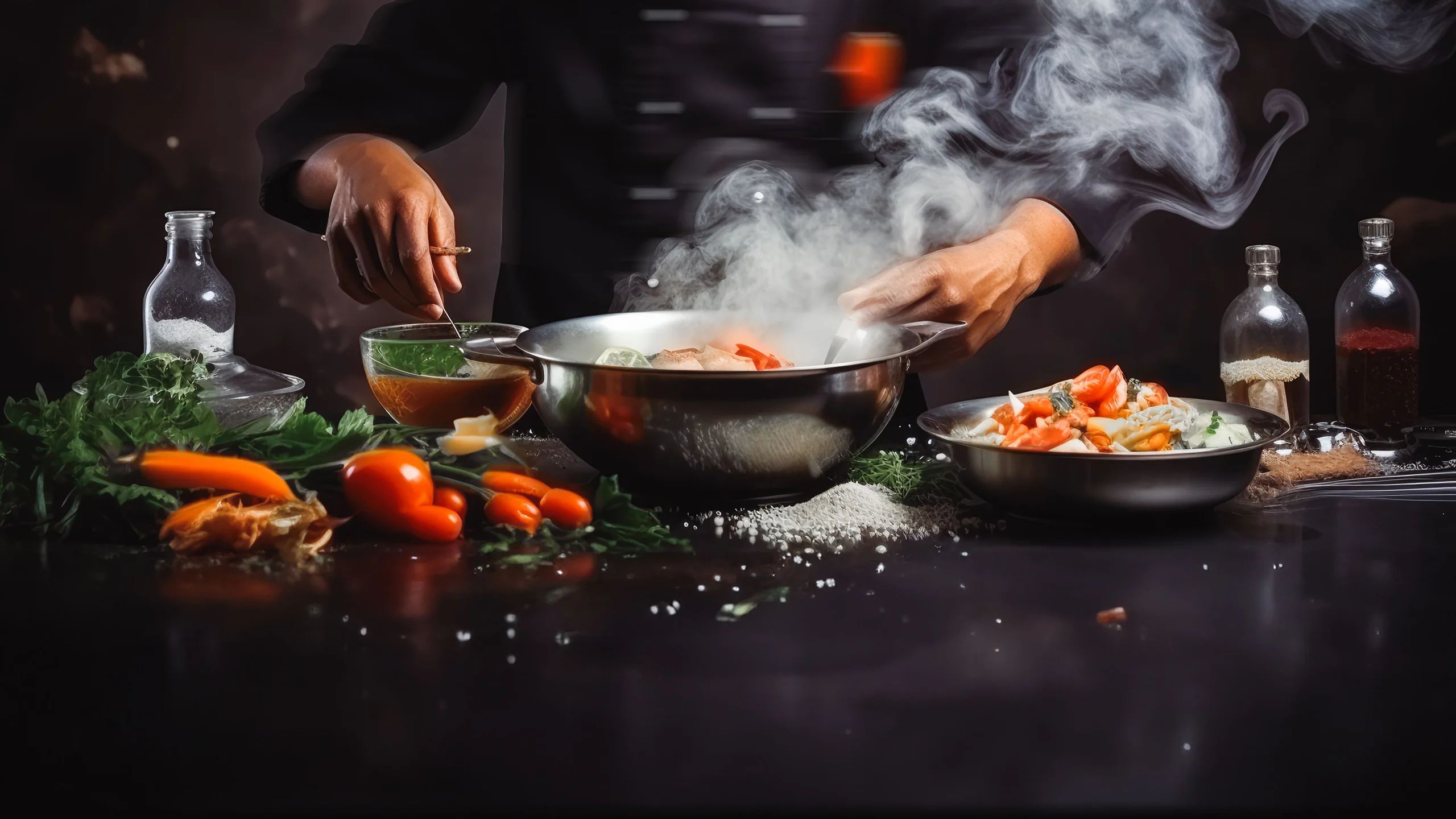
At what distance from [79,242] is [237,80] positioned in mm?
652

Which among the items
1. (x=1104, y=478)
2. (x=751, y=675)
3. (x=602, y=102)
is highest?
(x=602, y=102)

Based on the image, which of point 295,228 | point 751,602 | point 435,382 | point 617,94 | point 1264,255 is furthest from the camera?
point 295,228

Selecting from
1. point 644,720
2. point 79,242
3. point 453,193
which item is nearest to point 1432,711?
point 644,720

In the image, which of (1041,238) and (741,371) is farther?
(1041,238)

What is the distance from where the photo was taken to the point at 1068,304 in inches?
133

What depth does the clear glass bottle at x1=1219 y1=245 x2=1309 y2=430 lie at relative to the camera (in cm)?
194

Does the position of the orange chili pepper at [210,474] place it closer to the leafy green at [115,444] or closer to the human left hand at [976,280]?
the leafy green at [115,444]

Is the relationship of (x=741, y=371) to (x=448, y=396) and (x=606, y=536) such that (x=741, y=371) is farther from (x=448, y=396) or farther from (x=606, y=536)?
(x=448, y=396)

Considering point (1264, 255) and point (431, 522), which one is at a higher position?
point (1264, 255)

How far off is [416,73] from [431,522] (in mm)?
1371

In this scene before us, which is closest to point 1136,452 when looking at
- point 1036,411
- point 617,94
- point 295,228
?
point 1036,411

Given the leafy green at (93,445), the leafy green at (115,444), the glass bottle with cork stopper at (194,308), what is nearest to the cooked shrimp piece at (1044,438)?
the leafy green at (115,444)

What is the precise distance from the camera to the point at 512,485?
151 centimetres

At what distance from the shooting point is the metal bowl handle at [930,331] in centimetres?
157
